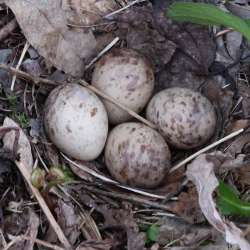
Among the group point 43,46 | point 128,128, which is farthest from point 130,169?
point 43,46

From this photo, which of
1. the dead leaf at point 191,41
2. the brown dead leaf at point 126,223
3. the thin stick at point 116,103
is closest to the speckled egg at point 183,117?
the thin stick at point 116,103

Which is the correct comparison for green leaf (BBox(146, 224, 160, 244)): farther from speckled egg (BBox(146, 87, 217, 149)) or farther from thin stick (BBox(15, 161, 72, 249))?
speckled egg (BBox(146, 87, 217, 149))

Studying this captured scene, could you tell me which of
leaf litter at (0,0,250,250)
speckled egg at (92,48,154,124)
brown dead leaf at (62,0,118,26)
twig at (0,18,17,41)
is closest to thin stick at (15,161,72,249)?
leaf litter at (0,0,250,250)

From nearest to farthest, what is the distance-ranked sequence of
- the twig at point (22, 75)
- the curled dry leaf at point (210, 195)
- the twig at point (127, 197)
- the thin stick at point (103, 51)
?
the curled dry leaf at point (210, 195), the twig at point (127, 197), the twig at point (22, 75), the thin stick at point (103, 51)

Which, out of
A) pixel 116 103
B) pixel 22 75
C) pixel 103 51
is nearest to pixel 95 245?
pixel 116 103

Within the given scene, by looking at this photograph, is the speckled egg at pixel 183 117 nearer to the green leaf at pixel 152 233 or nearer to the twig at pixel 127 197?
the twig at pixel 127 197

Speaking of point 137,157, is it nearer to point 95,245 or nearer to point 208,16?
point 95,245

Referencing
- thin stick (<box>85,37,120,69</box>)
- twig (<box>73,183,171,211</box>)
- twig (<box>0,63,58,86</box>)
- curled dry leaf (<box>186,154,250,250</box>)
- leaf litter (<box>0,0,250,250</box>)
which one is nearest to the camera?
curled dry leaf (<box>186,154,250,250</box>)
